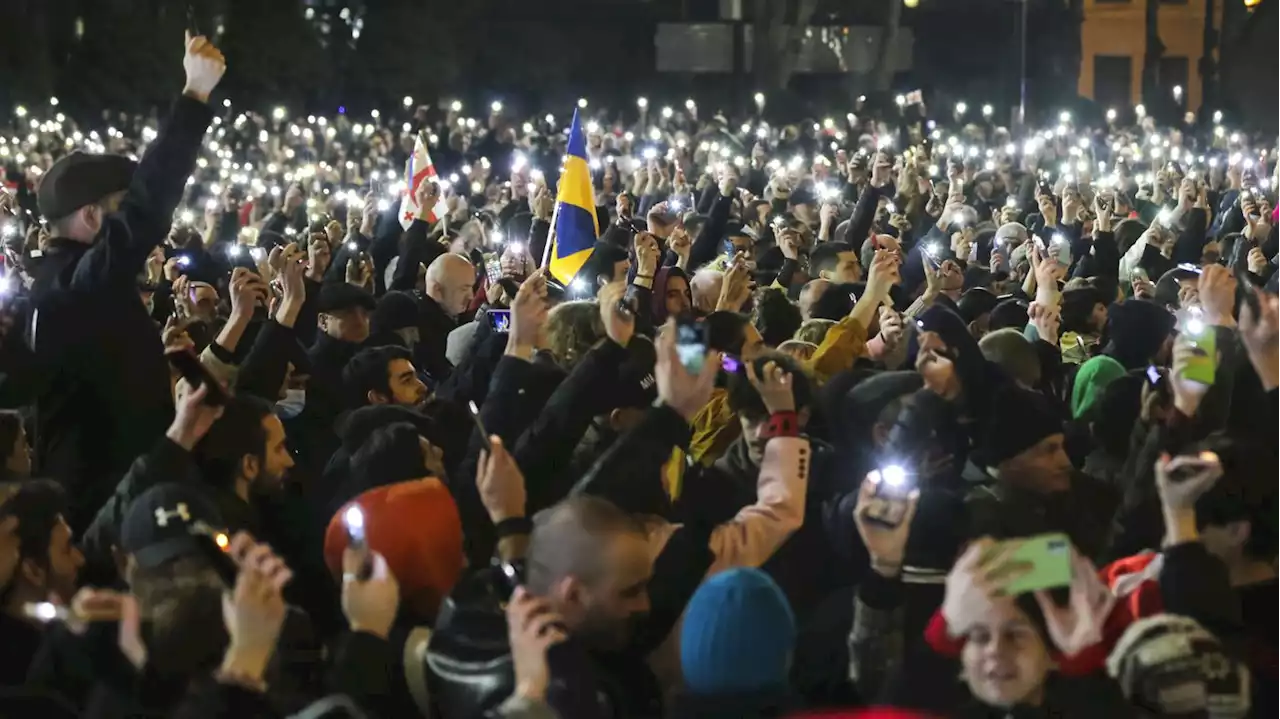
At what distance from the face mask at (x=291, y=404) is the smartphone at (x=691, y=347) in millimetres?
2607

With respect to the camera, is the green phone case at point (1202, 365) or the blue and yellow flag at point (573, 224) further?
the blue and yellow flag at point (573, 224)

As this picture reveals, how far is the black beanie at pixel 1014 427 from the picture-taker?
4840 millimetres

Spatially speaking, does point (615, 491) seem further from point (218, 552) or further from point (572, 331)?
point (572, 331)

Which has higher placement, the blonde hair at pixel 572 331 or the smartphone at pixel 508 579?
the blonde hair at pixel 572 331

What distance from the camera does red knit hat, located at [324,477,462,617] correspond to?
430cm

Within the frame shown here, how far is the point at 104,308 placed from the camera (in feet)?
17.1

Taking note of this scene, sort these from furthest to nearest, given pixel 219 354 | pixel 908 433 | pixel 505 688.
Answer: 1. pixel 219 354
2. pixel 908 433
3. pixel 505 688

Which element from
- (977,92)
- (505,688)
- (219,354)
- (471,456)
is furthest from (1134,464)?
(977,92)

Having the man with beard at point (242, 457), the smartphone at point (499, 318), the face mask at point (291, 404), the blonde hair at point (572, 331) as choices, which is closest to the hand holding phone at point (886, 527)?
the man with beard at point (242, 457)

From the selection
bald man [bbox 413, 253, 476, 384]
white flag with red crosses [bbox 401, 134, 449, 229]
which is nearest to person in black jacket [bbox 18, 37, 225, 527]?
bald man [bbox 413, 253, 476, 384]

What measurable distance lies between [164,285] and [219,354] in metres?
2.85

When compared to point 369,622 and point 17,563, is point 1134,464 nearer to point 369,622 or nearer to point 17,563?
point 369,622

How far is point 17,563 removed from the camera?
4.16 m

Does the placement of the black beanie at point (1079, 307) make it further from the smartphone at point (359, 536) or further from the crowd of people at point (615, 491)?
the smartphone at point (359, 536)
